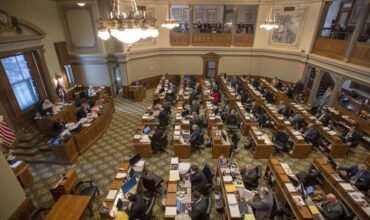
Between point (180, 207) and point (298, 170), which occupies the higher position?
point (180, 207)

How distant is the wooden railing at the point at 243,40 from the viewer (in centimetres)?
1667

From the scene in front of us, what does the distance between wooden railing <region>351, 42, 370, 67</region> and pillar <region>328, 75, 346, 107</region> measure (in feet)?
3.39

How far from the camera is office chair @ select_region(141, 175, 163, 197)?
21.0 ft

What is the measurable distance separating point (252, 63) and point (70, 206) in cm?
1624

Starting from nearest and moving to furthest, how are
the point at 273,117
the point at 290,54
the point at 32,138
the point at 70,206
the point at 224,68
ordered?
1. the point at 70,206
2. the point at 32,138
3. the point at 273,117
4. the point at 290,54
5. the point at 224,68

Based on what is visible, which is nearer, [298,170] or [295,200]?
[295,200]

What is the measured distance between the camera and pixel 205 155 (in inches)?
352

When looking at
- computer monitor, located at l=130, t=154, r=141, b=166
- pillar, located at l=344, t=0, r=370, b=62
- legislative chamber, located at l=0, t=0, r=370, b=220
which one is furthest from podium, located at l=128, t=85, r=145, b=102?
pillar, located at l=344, t=0, r=370, b=62

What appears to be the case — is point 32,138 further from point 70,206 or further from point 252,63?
point 252,63

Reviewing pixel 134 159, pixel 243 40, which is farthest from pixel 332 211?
pixel 243 40

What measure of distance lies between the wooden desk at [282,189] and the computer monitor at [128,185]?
4506 millimetres

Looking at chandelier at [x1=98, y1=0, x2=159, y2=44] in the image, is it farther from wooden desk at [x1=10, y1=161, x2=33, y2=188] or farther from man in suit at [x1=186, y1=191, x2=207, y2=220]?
wooden desk at [x1=10, y1=161, x2=33, y2=188]

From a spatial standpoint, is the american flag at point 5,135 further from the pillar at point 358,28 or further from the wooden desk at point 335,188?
the pillar at point 358,28

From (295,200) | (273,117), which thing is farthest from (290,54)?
(295,200)
